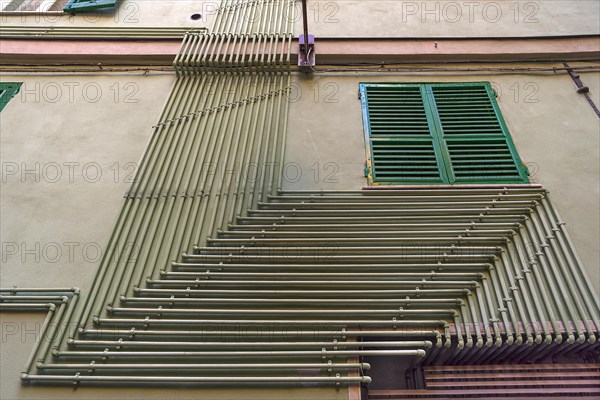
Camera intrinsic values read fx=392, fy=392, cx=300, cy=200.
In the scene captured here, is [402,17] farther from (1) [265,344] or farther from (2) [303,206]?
(1) [265,344]

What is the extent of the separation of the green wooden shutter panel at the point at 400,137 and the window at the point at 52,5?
5.50m

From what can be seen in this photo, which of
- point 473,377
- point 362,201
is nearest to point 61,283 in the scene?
point 362,201

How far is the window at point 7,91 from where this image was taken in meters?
5.97

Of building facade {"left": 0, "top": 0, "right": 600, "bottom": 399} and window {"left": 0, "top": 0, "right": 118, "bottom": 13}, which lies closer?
building facade {"left": 0, "top": 0, "right": 600, "bottom": 399}

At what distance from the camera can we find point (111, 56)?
6387 millimetres

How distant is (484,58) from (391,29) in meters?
1.73

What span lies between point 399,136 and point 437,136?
524mm

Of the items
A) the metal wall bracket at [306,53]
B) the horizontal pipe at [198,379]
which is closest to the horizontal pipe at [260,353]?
the horizontal pipe at [198,379]

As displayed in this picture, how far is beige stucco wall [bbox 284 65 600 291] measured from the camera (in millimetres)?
4742

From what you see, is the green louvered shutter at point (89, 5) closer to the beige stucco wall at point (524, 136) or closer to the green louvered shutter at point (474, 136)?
Result: the beige stucco wall at point (524, 136)

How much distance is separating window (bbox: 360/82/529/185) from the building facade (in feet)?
0.10

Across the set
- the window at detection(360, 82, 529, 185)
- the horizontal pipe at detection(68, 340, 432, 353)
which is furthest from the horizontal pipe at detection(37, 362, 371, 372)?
the window at detection(360, 82, 529, 185)

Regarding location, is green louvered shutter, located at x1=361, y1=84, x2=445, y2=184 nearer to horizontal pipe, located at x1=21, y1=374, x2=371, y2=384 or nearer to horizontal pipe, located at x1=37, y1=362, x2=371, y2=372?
horizontal pipe, located at x1=37, y1=362, x2=371, y2=372

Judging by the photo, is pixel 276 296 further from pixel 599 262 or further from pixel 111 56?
pixel 111 56
